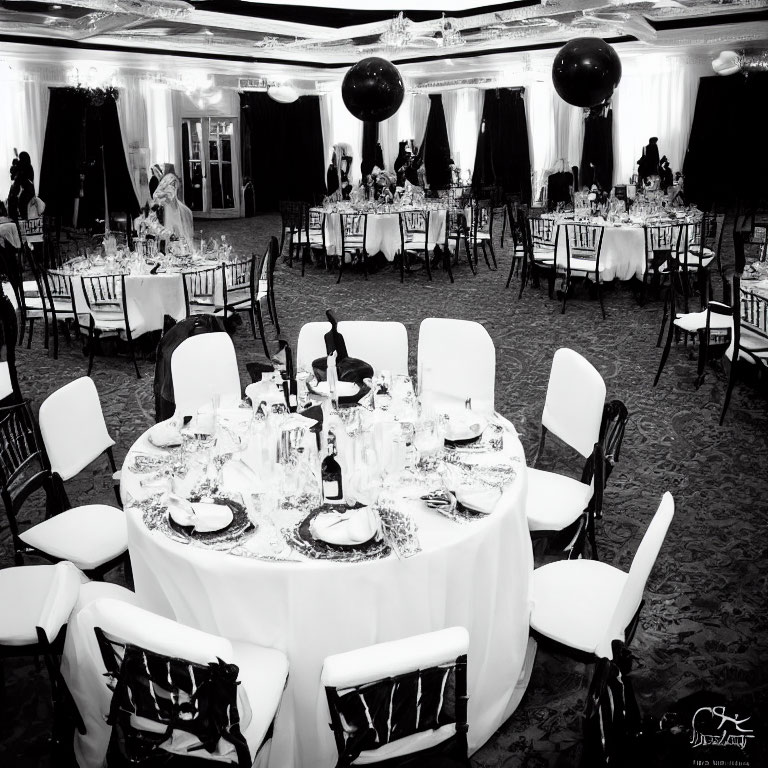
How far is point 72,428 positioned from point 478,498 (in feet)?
5.83

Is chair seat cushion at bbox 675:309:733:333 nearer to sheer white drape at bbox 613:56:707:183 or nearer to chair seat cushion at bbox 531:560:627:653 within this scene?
chair seat cushion at bbox 531:560:627:653

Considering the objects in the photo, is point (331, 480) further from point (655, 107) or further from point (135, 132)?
point (135, 132)

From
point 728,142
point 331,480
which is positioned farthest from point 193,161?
point 331,480

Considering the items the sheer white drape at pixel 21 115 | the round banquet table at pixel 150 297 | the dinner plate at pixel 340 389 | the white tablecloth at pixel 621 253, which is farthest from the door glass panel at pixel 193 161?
the dinner plate at pixel 340 389

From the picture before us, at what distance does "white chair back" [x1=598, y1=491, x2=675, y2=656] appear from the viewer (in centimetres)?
214

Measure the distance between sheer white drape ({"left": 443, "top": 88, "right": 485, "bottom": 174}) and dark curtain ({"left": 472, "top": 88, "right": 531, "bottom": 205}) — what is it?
18 centimetres

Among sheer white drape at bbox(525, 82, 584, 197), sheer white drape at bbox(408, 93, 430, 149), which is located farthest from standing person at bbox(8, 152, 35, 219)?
sheer white drape at bbox(525, 82, 584, 197)

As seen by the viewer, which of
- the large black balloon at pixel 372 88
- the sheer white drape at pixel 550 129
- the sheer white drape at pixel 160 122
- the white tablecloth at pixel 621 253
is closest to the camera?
the large black balloon at pixel 372 88

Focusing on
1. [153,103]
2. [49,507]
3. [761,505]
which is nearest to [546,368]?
[761,505]

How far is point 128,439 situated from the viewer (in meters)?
4.91

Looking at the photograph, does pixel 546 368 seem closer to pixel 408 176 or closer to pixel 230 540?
pixel 230 540

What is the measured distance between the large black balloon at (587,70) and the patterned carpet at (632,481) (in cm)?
158

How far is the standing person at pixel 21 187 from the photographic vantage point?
12602 millimetres

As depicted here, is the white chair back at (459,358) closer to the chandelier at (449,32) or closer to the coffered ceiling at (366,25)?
the coffered ceiling at (366,25)
